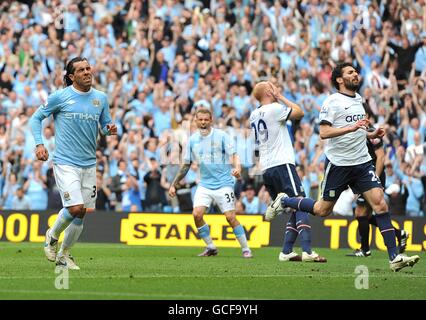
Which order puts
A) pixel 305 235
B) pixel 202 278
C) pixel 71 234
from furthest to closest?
pixel 305 235 → pixel 71 234 → pixel 202 278

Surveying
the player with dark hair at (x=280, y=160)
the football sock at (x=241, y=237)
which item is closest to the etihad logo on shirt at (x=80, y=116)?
the player with dark hair at (x=280, y=160)

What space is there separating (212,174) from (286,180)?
245cm

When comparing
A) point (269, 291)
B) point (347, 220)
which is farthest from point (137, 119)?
point (269, 291)

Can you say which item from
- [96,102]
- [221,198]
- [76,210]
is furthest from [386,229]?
[221,198]

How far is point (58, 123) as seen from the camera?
14.5 m

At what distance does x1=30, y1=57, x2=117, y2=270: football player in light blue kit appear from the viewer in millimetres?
14250

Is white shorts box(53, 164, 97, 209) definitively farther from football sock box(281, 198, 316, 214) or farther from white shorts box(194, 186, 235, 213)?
white shorts box(194, 186, 235, 213)

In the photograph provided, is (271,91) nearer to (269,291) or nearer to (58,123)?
(58,123)

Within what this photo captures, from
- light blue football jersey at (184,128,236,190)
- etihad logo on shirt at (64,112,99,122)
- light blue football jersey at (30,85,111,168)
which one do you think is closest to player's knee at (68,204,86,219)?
light blue football jersey at (30,85,111,168)

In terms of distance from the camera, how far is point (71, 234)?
14516 mm

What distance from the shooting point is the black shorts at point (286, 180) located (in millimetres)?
16844

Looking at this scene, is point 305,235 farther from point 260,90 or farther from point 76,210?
point 76,210

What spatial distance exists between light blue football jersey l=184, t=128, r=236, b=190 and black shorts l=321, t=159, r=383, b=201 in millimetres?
4380

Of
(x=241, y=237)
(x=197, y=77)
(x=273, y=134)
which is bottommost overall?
(x=241, y=237)
